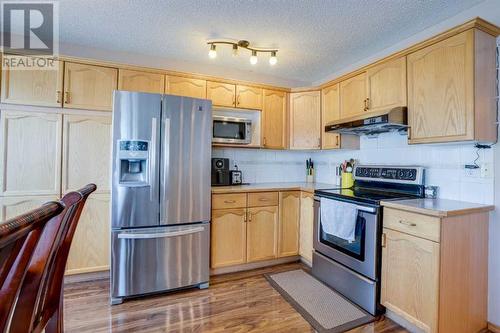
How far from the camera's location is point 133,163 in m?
2.28

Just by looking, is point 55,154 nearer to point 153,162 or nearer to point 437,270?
point 153,162

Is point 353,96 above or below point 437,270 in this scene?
above

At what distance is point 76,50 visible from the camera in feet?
8.84

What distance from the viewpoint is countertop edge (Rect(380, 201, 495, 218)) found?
1.57 metres

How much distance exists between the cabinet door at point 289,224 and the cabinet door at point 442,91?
1.34 m

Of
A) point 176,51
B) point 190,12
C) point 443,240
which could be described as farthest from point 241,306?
point 176,51

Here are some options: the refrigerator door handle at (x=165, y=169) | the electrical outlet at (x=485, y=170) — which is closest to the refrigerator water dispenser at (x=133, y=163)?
the refrigerator door handle at (x=165, y=169)

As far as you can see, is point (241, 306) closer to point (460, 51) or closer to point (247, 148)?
point (247, 148)

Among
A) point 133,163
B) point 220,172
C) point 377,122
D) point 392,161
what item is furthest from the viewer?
point 220,172

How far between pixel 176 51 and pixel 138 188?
5.18 feet

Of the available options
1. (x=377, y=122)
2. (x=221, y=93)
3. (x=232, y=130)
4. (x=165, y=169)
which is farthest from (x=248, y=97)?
(x=377, y=122)

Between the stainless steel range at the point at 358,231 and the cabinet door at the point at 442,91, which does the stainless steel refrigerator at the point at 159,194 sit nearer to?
the stainless steel range at the point at 358,231

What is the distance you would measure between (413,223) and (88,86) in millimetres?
2972

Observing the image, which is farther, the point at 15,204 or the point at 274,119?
the point at 274,119
